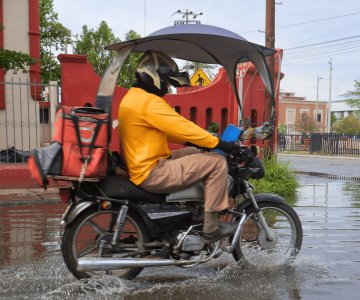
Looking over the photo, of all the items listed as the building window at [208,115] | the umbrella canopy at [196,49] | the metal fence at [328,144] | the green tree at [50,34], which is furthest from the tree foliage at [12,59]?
the metal fence at [328,144]

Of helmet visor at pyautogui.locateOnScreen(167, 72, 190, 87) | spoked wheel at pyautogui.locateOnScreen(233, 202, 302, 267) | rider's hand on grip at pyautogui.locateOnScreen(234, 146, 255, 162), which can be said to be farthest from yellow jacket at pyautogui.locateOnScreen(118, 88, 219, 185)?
spoked wheel at pyautogui.locateOnScreen(233, 202, 302, 267)

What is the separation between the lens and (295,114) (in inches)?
3647

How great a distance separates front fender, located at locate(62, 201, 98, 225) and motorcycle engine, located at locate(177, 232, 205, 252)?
0.87 metres

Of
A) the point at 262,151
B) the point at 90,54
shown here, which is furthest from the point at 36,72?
the point at 90,54

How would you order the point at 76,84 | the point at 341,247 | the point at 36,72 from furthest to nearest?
1. the point at 36,72
2. the point at 76,84
3. the point at 341,247

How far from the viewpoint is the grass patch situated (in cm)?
1007

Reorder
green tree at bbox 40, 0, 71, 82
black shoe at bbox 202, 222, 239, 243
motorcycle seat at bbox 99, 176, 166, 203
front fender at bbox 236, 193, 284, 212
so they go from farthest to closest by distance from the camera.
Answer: green tree at bbox 40, 0, 71, 82
front fender at bbox 236, 193, 284, 212
black shoe at bbox 202, 222, 239, 243
motorcycle seat at bbox 99, 176, 166, 203

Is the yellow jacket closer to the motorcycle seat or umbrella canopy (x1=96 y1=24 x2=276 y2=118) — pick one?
the motorcycle seat

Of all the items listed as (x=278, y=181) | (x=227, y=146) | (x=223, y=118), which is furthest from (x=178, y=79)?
(x=223, y=118)

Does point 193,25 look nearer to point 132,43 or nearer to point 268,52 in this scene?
point 132,43

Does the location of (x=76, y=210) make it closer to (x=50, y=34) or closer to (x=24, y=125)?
(x=24, y=125)

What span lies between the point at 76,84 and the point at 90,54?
70.6 feet

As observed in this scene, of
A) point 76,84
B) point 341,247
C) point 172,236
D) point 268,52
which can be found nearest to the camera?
point 172,236

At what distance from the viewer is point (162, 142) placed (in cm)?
436
